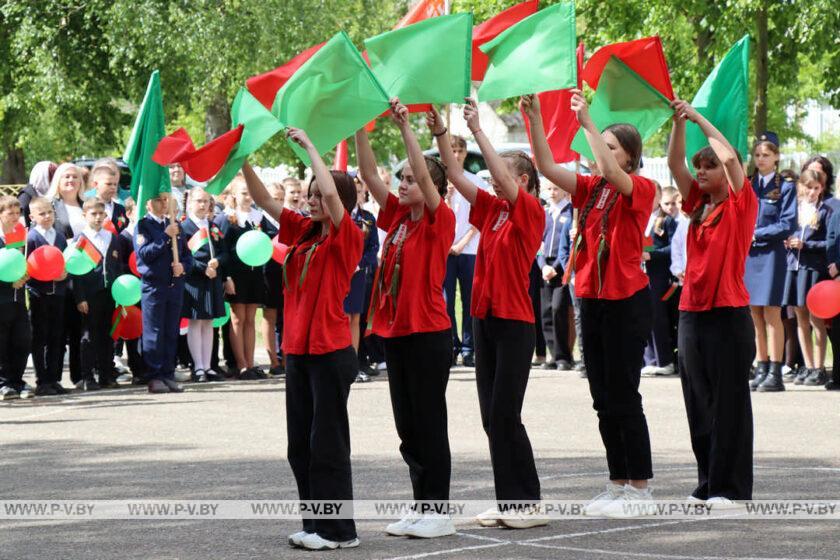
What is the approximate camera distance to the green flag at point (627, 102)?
8.54 m

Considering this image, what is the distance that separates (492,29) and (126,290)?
659 cm

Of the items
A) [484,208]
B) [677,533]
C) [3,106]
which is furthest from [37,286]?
[3,106]

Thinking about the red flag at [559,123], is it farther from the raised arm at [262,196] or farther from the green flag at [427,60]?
the raised arm at [262,196]

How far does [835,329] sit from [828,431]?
10.5 ft

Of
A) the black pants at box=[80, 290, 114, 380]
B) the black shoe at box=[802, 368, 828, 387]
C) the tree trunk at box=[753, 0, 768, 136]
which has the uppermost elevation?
the tree trunk at box=[753, 0, 768, 136]

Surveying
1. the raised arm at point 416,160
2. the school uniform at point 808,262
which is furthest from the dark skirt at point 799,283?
the raised arm at point 416,160

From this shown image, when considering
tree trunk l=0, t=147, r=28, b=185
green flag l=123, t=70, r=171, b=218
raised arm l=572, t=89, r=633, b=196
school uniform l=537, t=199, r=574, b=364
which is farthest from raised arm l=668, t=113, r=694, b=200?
tree trunk l=0, t=147, r=28, b=185

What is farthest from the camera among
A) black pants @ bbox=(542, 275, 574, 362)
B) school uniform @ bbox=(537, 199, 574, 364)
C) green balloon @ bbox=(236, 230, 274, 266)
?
black pants @ bbox=(542, 275, 574, 362)

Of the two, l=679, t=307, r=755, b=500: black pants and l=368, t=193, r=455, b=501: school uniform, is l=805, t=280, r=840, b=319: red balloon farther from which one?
l=368, t=193, r=455, b=501: school uniform

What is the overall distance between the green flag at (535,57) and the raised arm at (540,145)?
0.26 ft

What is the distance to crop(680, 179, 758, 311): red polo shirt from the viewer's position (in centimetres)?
812

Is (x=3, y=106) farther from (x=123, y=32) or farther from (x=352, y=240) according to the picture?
(x=352, y=240)

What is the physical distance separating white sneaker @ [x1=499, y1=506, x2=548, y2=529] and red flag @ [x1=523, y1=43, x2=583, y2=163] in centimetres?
242

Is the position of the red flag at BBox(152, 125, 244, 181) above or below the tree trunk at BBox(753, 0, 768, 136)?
below
